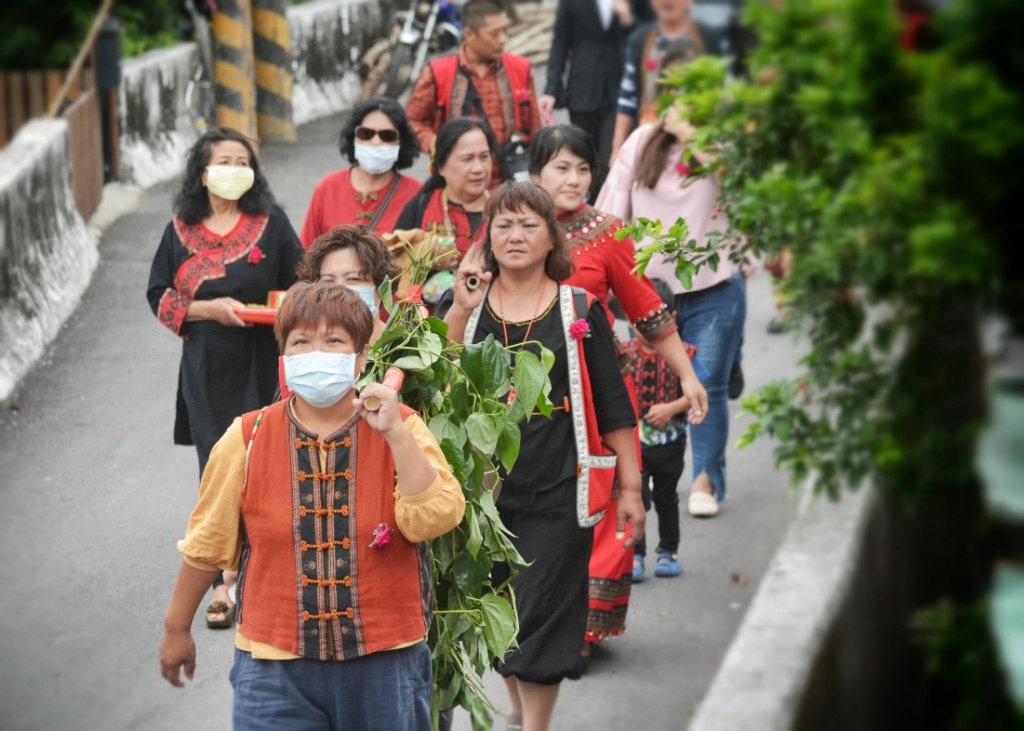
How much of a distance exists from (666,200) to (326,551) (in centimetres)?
342

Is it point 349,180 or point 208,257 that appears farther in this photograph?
point 349,180

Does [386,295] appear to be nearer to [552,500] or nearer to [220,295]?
[552,500]

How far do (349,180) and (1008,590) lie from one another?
5.33 meters

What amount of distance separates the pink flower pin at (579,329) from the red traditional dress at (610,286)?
47 centimetres

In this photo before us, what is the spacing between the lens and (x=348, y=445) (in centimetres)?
412

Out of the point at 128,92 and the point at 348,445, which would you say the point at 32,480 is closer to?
the point at 348,445

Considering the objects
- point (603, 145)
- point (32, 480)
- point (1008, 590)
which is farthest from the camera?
point (603, 145)

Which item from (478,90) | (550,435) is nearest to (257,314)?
(550,435)

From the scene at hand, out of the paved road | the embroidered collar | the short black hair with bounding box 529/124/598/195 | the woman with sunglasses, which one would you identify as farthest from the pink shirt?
the embroidered collar

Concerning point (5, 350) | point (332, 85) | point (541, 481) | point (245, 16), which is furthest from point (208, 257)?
point (332, 85)

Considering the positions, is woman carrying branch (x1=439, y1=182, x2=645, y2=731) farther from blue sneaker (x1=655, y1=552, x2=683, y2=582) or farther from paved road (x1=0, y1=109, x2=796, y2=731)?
blue sneaker (x1=655, y1=552, x2=683, y2=582)

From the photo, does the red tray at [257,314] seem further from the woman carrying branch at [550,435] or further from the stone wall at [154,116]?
the stone wall at [154,116]

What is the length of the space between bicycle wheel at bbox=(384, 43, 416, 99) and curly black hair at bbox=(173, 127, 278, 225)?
1064 cm

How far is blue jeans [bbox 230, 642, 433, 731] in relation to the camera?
409 cm
